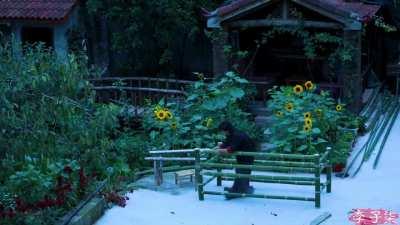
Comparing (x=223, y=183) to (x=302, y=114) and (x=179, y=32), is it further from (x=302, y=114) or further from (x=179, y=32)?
(x=179, y=32)

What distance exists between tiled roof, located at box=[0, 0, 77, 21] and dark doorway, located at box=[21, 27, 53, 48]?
0.79 m

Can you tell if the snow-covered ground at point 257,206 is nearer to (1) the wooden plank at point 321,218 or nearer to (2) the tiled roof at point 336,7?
(1) the wooden plank at point 321,218

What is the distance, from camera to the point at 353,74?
15781mm

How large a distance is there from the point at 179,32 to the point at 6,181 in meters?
10.3

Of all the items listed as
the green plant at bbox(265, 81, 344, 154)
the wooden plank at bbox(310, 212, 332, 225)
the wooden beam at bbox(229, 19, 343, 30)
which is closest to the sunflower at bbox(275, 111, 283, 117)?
the green plant at bbox(265, 81, 344, 154)

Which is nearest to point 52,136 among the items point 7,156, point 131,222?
point 7,156

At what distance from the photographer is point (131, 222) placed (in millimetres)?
10453

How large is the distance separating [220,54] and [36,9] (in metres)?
6.11

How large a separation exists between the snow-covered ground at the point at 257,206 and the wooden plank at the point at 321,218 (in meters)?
0.07

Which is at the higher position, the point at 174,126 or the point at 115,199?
the point at 174,126

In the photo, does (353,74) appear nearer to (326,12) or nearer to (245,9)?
(326,12)

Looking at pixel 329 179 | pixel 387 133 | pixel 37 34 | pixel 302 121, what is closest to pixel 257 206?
pixel 329 179

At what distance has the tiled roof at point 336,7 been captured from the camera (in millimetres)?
15170

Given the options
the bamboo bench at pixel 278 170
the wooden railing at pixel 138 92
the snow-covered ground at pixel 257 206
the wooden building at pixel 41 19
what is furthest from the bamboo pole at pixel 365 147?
the wooden building at pixel 41 19
